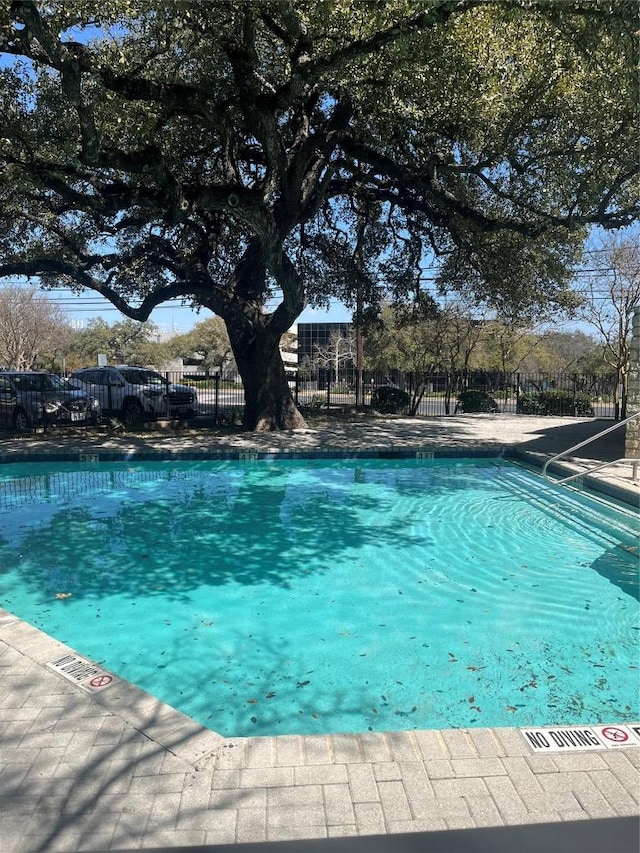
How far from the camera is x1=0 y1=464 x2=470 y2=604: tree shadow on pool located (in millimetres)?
6445

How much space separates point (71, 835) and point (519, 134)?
1204 cm

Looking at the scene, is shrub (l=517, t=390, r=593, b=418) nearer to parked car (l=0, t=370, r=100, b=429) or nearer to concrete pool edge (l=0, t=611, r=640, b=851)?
parked car (l=0, t=370, r=100, b=429)

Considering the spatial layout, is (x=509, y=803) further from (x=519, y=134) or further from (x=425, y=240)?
(x=425, y=240)

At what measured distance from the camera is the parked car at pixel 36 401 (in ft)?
51.6

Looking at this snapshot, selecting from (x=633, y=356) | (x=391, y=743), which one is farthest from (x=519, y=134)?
(x=391, y=743)

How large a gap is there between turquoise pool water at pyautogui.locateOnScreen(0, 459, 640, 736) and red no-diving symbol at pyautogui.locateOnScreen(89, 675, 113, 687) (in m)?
0.58

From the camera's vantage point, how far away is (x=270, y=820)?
8.20ft

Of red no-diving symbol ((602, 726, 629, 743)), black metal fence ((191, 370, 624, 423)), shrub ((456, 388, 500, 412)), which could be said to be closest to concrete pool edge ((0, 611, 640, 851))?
red no-diving symbol ((602, 726, 629, 743))

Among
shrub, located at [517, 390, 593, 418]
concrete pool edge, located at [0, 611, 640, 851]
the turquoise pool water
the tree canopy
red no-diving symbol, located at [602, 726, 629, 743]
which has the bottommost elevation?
the turquoise pool water

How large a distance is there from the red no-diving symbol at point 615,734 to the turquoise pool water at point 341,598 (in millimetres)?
519

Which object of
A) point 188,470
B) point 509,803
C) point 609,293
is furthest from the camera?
point 609,293

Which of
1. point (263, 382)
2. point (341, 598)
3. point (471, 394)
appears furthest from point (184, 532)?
point (471, 394)

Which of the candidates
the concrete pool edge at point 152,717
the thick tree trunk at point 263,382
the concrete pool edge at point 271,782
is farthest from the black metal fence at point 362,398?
the concrete pool edge at point 271,782

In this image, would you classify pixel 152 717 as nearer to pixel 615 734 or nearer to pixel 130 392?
pixel 615 734
